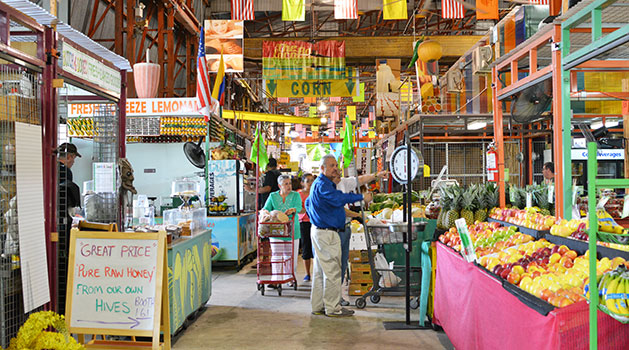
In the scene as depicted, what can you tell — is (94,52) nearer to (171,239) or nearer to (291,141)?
(171,239)

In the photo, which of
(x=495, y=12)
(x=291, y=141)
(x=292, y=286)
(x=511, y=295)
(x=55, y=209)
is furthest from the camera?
(x=291, y=141)

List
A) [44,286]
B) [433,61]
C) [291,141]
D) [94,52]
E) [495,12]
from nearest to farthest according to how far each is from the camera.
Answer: [44,286], [94,52], [495,12], [433,61], [291,141]

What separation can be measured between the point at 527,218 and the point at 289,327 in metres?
2.82

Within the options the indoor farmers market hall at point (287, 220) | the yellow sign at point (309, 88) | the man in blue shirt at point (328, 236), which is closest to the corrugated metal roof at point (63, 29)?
the indoor farmers market hall at point (287, 220)

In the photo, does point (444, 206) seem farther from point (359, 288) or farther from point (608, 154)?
point (608, 154)

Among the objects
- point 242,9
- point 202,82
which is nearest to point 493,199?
point 202,82

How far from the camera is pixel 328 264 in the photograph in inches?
246

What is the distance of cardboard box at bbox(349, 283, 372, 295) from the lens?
7508mm

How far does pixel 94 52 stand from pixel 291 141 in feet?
104

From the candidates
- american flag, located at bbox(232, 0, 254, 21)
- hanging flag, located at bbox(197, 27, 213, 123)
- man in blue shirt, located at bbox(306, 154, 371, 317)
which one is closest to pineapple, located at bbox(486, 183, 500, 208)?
man in blue shirt, located at bbox(306, 154, 371, 317)

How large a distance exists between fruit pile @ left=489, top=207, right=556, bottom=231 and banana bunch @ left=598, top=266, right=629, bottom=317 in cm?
242

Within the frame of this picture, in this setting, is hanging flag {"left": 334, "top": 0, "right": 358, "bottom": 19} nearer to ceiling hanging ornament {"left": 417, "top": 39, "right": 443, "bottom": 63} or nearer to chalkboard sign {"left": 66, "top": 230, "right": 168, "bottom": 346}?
ceiling hanging ornament {"left": 417, "top": 39, "right": 443, "bottom": 63}

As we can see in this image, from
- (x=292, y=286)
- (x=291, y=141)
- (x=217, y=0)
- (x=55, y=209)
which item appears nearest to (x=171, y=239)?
(x=55, y=209)

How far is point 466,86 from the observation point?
1144cm
